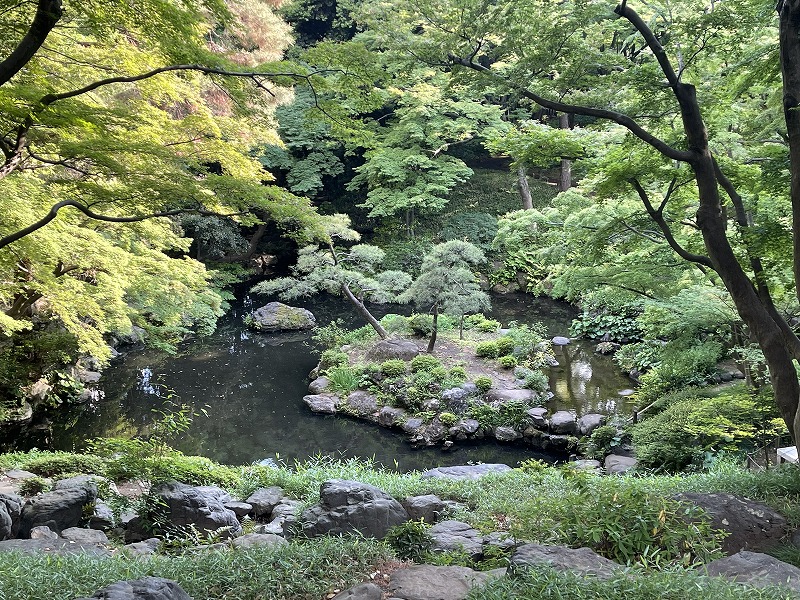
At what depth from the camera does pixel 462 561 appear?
3232 mm

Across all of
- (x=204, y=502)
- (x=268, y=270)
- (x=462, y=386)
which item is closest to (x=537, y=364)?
(x=462, y=386)

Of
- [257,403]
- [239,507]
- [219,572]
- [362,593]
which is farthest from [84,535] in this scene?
[257,403]

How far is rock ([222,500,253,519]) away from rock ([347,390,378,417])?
192 inches

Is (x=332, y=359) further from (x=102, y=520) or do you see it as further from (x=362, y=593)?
(x=362, y=593)

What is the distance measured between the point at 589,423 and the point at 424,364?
3.25 m

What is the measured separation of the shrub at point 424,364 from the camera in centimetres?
1039

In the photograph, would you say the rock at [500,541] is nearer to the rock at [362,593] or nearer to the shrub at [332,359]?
the rock at [362,593]

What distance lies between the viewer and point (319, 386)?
10.7 meters

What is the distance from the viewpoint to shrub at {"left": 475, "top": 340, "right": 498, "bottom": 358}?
11.4m

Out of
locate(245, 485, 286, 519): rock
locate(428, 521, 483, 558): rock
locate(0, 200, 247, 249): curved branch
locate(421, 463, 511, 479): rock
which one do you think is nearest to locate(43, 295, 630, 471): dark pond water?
locate(421, 463, 511, 479): rock

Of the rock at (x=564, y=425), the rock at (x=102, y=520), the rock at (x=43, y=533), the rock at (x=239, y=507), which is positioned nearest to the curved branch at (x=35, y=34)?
the rock at (x=43, y=533)

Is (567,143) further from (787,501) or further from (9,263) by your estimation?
(9,263)

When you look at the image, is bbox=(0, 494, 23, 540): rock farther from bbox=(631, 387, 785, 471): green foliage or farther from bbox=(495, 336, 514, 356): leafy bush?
bbox=(495, 336, 514, 356): leafy bush

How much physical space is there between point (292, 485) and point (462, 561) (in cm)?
261
